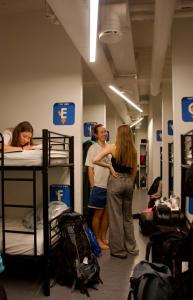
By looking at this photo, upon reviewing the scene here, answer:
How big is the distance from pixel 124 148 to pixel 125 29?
1.37 m

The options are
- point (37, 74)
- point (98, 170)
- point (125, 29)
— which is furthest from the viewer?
point (98, 170)

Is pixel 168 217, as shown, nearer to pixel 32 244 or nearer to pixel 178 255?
pixel 178 255

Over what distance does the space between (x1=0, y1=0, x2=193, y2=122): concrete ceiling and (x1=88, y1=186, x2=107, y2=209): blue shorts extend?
65.8 inches

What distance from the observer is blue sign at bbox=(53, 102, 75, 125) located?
375 cm

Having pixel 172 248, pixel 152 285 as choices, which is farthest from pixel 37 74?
pixel 152 285

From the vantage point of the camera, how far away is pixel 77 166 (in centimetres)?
374

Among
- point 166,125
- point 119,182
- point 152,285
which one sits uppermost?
point 166,125

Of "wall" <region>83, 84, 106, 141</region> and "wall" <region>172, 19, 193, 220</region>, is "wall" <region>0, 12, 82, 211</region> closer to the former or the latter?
"wall" <region>172, 19, 193, 220</region>

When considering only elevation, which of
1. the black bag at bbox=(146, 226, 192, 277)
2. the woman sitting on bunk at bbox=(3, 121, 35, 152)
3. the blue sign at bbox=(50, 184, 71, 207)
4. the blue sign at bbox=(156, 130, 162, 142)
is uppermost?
the blue sign at bbox=(156, 130, 162, 142)

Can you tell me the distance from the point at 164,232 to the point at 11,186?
7.25 ft

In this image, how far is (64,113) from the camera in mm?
3758

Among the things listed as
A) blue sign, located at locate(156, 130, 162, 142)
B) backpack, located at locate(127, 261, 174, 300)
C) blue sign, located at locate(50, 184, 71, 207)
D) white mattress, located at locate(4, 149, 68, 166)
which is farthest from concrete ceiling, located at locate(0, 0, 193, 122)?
backpack, located at locate(127, 261, 174, 300)

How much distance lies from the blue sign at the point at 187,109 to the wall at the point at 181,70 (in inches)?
1.5

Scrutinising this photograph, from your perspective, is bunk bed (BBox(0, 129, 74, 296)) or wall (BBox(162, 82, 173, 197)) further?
wall (BBox(162, 82, 173, 197))
